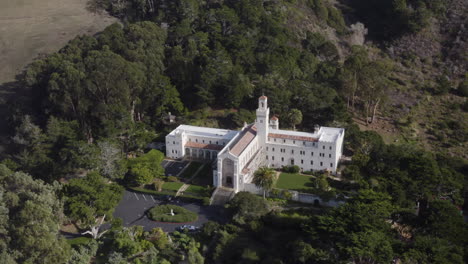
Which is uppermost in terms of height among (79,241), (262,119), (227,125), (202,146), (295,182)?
(262,119)

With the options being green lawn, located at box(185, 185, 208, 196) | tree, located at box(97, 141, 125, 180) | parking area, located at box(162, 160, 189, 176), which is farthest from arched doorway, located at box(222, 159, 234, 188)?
tree, located at box(97, 141, 125, 180)

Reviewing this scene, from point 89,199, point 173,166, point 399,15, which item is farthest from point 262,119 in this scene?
point 399,15

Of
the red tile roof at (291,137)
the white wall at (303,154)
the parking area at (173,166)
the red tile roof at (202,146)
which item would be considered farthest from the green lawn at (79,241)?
the red tile roof at (291,137)

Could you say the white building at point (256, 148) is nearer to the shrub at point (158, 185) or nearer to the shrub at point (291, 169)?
the shrub at point (291, 169)

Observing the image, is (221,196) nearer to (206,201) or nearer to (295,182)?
(206,201)

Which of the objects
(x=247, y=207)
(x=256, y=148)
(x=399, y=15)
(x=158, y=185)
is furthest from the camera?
(x=399, y=15)

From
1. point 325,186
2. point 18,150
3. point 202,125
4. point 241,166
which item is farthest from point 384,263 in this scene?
point 18,150

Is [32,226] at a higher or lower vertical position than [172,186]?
higher
